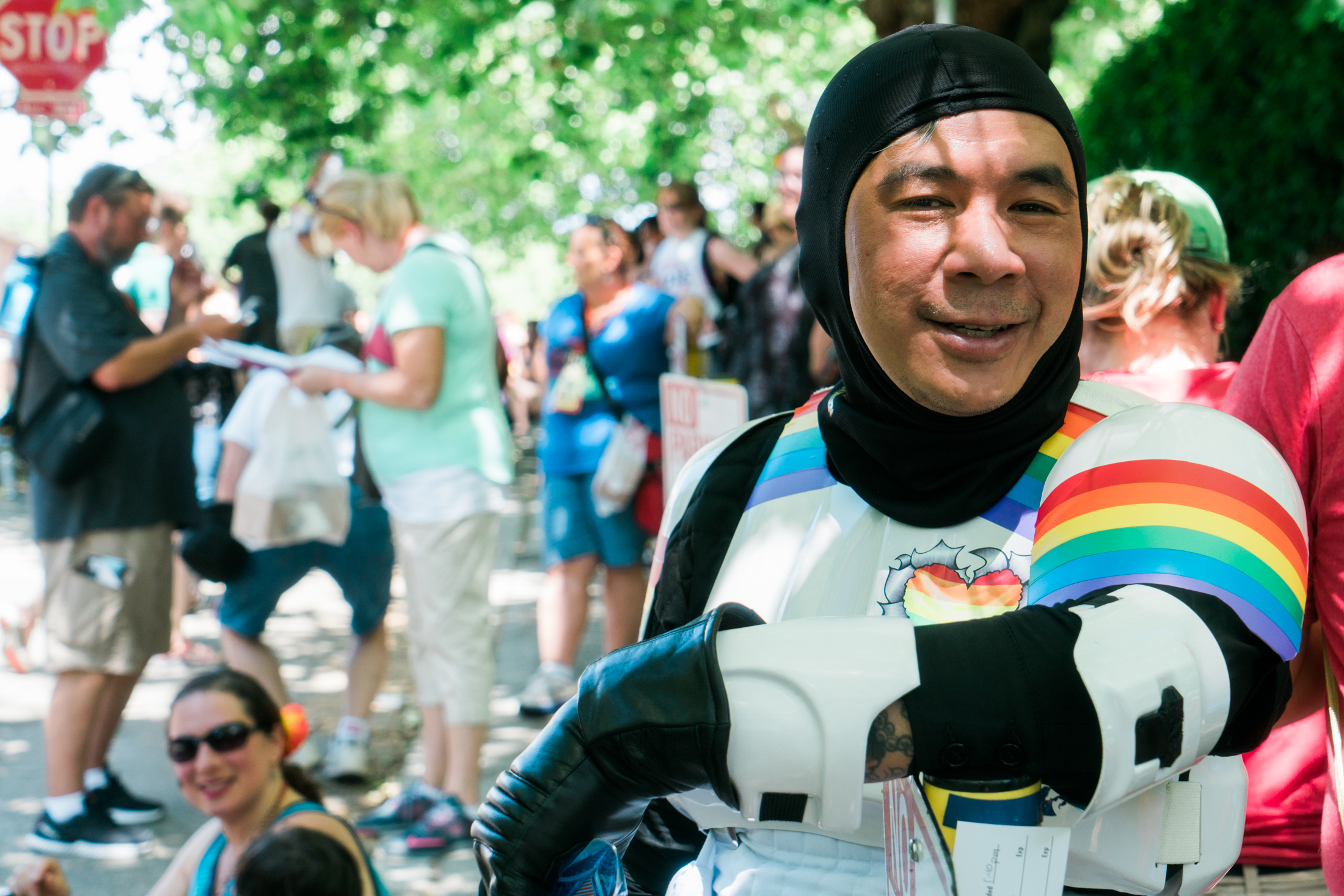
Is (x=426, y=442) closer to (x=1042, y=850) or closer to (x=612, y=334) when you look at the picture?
(x=612, y=334)

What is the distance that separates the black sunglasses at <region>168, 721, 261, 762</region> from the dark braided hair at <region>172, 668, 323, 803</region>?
0.04 metres

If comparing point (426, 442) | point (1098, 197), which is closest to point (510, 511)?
point (426, 442)

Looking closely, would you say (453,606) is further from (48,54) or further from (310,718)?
(48,54)

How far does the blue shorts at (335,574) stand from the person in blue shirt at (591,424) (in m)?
0.77

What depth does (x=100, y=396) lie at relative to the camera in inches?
168

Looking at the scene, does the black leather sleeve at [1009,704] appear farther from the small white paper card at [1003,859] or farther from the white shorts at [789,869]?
the white shorts at [789,869]

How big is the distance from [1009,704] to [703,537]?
55 cm

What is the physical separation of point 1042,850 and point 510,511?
1111 cm

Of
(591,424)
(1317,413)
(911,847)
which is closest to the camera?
(911,847)

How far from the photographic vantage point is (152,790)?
4.88 metres

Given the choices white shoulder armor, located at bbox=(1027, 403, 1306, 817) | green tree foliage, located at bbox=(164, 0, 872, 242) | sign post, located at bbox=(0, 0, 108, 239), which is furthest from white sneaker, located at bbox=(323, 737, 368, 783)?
white shoulder armor, located at bbox=(1027, 403, 1306, 817)

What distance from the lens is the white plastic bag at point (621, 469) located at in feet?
16.9

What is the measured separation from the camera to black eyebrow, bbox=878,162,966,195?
44.5 inches

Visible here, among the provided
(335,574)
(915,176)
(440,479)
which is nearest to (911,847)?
(915,176)
